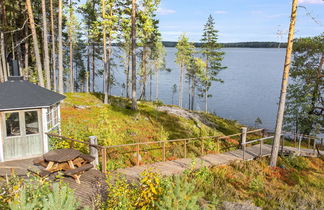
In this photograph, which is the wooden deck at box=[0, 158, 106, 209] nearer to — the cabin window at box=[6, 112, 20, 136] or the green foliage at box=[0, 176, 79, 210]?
the green foliage at box=[0, 176, 79, 210]

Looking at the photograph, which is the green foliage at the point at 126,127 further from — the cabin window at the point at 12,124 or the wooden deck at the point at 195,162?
the cabin window at the point at 12,124

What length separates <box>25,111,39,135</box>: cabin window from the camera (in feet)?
35.8

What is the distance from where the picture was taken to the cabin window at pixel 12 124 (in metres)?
10.5

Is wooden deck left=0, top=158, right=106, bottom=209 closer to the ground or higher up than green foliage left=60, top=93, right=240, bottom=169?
higher up

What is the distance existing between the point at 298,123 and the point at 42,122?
74.6 feet

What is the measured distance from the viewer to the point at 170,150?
14617 mm

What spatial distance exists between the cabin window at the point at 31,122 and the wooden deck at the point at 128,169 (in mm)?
1362

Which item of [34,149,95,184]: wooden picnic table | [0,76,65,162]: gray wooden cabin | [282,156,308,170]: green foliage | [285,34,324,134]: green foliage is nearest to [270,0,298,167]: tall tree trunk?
[282,156,308,170]: green foliage

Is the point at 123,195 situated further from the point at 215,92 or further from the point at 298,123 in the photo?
the point at 215,92

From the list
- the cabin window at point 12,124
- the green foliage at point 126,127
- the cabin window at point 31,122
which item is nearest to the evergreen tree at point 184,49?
the green foliage at point 126,127

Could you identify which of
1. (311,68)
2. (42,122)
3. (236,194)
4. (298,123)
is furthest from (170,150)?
(311,68)

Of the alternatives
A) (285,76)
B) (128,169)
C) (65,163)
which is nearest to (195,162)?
(128,169)

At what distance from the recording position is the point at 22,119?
10750 millimetres

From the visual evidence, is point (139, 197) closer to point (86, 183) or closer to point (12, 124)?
point (86, 183)
